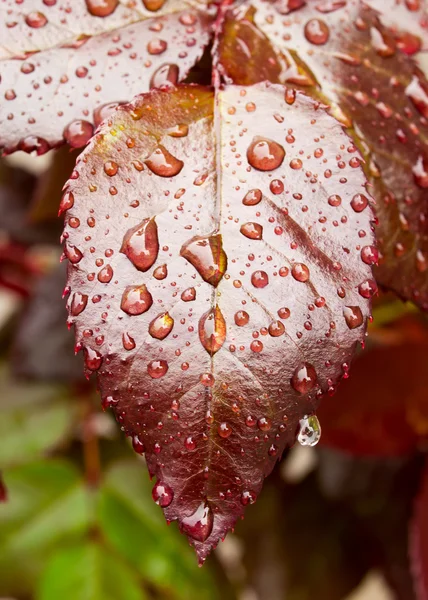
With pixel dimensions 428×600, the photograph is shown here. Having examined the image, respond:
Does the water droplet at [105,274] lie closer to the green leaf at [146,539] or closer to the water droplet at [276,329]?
the water droplet at [276,329]

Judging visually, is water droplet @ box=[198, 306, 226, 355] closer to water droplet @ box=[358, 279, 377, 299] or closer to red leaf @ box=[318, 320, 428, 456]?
water droplet @ box=[358, 279, 377, 299]

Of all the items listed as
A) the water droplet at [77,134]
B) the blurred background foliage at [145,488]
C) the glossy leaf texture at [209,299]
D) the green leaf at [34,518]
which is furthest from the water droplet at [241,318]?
the green leaf at [34,518]

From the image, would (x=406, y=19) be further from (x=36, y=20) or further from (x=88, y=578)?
(x=88, y=578)

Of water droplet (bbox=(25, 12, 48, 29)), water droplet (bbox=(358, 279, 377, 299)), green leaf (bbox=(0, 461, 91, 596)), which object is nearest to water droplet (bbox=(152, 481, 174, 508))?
water droplet (bbox=(358, 279, 377, 299))

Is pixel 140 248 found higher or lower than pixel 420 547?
higher

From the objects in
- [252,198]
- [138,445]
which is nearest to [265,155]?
[252,198]
